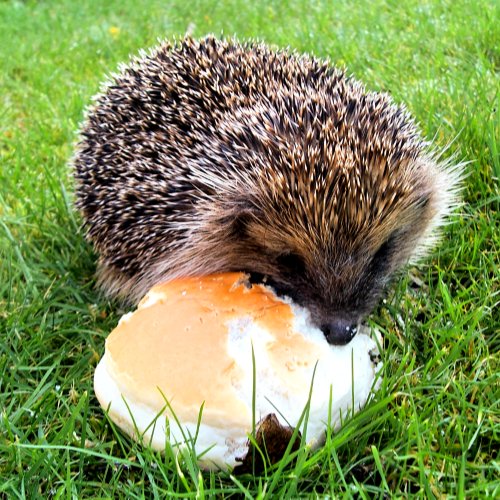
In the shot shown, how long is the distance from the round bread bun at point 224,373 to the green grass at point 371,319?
87mm

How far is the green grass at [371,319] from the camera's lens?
211 cm

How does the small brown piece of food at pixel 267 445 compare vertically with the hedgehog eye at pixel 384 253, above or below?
below

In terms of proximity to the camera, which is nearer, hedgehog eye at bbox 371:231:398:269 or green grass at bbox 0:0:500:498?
green grass at bbox 0:0:500:498

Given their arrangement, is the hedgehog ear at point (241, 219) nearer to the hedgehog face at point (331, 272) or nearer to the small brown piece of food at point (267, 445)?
the hedgehog face at point (331, 272)

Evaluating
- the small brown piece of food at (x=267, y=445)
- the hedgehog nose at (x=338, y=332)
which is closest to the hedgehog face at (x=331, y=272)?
the hedgehog nose at (x=338, y=332)

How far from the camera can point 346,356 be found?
7.55 feet

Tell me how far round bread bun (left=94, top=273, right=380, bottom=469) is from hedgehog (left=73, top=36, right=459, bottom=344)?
0.15m

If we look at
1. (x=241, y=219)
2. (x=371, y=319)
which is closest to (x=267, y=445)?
(x=371, y=319)

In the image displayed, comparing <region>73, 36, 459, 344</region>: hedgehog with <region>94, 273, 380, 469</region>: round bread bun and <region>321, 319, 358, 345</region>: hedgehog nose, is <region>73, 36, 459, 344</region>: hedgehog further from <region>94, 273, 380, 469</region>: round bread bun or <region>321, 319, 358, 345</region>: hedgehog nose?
<region>94, 273, 380, 469</region>: round bread bun

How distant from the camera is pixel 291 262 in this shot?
2.64 metres

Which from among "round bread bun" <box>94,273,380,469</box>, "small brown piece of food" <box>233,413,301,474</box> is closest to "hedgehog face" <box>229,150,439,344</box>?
"round bread bun" <box>94,273,380,469</box>

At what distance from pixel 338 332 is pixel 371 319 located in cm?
45

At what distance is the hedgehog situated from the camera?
8.24ft

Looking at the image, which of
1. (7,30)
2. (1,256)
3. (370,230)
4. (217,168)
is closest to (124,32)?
(7,30)
